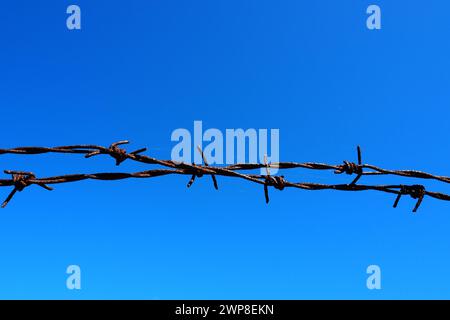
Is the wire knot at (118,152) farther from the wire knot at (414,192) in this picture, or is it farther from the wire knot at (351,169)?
the wire knot at (414,192)

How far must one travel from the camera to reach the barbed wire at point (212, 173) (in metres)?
2.96

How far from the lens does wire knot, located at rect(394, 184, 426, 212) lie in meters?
3.39

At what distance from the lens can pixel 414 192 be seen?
3408 mm

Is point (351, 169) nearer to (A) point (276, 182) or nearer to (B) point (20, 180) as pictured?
(A) point (276, 182)

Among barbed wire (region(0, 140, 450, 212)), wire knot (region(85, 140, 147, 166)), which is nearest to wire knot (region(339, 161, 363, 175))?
barbed wire (region(0, 140, 450, 212))

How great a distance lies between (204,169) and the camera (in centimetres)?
311

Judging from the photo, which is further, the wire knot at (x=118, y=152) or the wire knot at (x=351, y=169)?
the wire knot at (x=351, y=169)

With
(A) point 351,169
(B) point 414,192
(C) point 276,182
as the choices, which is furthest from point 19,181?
(B) point 414,192

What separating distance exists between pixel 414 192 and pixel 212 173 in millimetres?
1467

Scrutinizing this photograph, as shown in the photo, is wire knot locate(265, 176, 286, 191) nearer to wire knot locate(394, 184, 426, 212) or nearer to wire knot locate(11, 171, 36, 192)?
wire knot locate(394, 184, 426, 212)

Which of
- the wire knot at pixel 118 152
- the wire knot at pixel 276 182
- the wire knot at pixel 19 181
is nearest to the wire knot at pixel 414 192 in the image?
the wire knot at pixel 276 182
